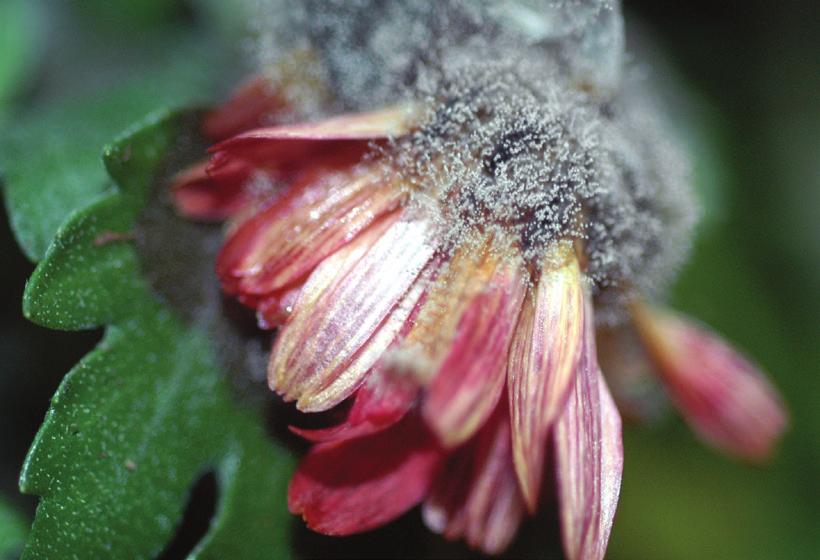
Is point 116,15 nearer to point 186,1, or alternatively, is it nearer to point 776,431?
point 186,1

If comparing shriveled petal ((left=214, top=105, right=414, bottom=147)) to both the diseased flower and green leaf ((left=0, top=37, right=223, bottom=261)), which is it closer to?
the diseased flower

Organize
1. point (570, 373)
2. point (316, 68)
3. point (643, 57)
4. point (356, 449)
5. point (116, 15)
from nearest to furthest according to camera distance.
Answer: point (570, 373)
point (356, 449)
point (316, 68)
point (116, 15)
point (643, 57)

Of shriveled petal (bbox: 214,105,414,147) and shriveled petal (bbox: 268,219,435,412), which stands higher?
shriveled petal (bbox: 214,105,414,147)

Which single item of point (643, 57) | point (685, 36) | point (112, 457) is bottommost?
point (112, 457)

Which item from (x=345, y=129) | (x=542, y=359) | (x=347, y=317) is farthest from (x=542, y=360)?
(x=345, y=129)

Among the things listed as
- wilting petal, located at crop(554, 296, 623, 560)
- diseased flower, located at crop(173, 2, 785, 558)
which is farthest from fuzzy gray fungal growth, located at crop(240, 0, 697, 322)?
wilting petal, located at crop(554, 296, 623, 560)

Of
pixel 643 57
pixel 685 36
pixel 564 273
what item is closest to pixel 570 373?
pixel 564 273
